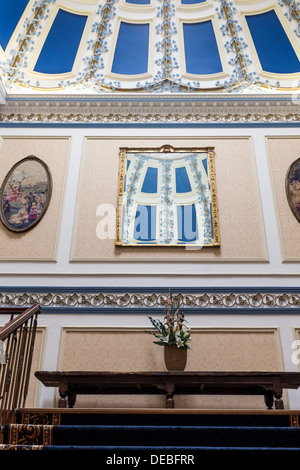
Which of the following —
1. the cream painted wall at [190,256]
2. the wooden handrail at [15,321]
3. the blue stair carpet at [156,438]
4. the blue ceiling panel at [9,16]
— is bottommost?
the blue stair carpet at [156,438]

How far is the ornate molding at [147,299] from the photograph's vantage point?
19.3 feet

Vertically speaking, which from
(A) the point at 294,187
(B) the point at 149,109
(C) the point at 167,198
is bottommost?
(C) the point at 167,198

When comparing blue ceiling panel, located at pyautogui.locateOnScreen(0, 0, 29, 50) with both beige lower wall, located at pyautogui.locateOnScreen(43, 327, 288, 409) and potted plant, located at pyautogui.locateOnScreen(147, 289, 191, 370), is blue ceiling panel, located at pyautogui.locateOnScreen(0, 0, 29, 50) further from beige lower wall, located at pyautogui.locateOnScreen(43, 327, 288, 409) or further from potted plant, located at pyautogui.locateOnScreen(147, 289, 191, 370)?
potted plant, located at pyautogui.locateOnScreen(147, 289, 191, 370)

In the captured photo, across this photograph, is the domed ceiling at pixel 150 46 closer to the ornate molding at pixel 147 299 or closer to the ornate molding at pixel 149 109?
the ornate molding at pixel 149 109

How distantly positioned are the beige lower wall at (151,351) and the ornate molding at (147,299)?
33 cm

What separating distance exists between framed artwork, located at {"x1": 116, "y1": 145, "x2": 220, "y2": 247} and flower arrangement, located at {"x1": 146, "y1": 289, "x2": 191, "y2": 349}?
43.1 inches

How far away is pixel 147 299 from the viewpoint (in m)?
5.95

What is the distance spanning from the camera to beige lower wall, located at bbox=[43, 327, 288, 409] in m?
5.52

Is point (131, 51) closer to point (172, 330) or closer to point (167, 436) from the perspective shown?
point (172, 330)

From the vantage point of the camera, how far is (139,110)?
7.61 metres

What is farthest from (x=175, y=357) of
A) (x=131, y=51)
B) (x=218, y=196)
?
(x=131, y=51)

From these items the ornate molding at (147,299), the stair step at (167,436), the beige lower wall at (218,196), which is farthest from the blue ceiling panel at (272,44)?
the stair step at (167,436)

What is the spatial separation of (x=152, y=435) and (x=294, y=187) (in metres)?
4.77
